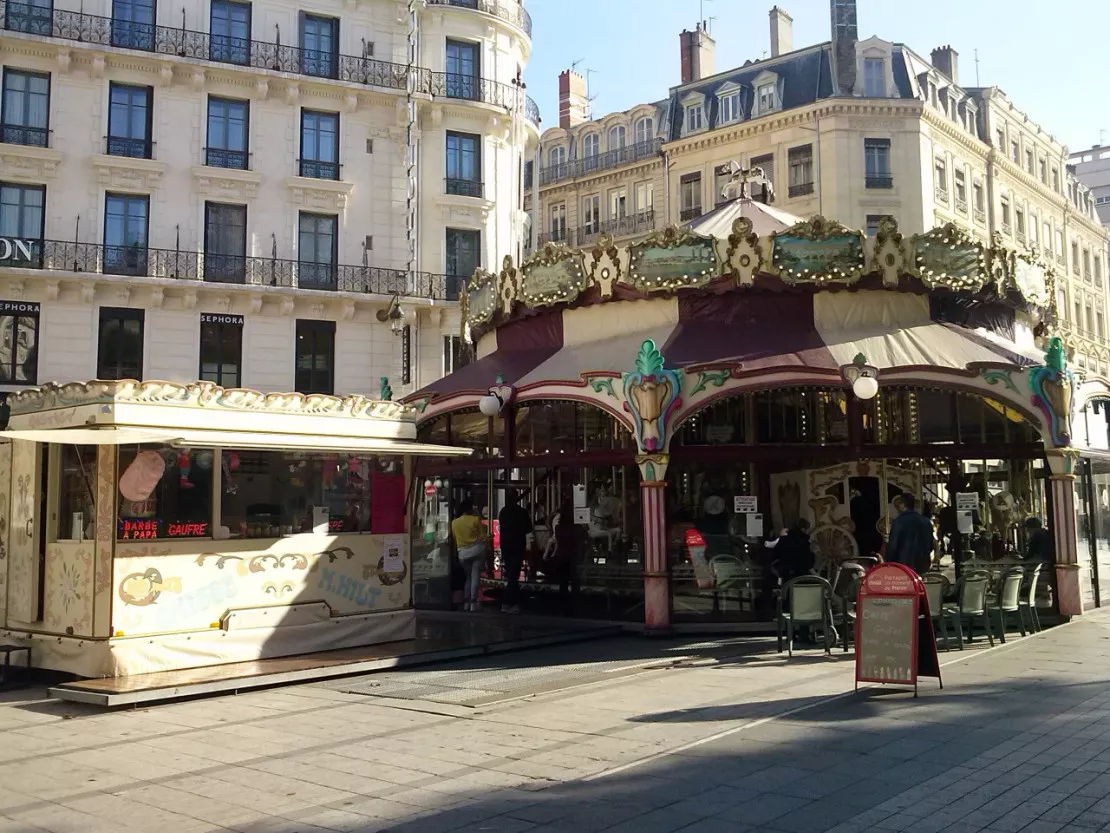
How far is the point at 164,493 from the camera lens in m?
11.5

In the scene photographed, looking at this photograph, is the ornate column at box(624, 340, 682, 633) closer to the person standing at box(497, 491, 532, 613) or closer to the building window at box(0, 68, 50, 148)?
the person standing at box(497, 491, 532, 613)

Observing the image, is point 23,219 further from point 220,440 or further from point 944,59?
point 944,59

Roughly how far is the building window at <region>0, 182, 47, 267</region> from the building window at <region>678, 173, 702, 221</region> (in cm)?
2260

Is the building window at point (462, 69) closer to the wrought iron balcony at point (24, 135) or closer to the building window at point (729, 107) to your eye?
the wrought iron balcony at point (24, 135)

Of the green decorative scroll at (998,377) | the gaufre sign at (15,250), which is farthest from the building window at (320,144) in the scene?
the green decorative scroll at (998,377)

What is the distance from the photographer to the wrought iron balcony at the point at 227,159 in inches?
1148

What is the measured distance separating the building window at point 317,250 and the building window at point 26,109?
684 cm

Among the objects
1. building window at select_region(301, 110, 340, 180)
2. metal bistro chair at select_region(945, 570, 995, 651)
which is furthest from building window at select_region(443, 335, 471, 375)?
metal bistro chair at select_region(945, 570, 995, 651)

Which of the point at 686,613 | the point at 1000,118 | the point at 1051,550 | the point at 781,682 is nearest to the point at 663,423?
the point at 686,613

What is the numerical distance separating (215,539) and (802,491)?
8481 mm

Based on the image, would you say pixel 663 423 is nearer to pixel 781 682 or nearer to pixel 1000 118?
pixel 781 682

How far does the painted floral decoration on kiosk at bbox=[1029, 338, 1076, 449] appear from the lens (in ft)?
46.7

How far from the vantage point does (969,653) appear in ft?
39.4

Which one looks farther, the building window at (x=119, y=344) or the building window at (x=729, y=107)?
the building window at (x=729, y=107)
